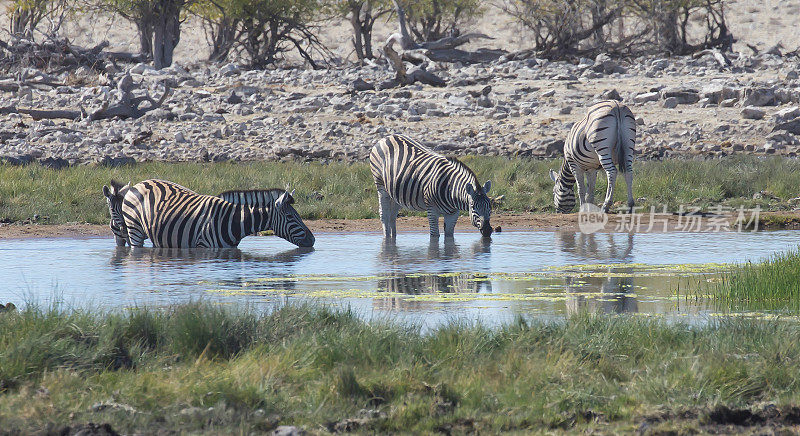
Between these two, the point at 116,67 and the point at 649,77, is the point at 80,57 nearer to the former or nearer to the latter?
the point at 116,67

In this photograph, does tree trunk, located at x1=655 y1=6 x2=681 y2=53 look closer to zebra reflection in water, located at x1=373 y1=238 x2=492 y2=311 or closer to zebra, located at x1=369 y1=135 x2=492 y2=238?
zebra, located at x1=369 y1=135 x2=492 y2=238

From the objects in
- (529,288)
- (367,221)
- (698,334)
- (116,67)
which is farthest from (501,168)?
Result: (116,67)

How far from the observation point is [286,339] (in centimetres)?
653

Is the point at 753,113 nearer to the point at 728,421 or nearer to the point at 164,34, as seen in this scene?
the point at 728,421

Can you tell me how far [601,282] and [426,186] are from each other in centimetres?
381

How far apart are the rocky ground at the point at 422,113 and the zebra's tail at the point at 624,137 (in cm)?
469

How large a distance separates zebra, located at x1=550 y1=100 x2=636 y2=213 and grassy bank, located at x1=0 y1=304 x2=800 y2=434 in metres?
9.17

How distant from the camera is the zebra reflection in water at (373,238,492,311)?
8543 millimetres

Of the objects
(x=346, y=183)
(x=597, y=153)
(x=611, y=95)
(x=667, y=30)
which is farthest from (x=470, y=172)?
(x=667, y=30)

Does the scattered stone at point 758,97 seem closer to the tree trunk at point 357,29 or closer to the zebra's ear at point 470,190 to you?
the zebra's ear at point 470,190

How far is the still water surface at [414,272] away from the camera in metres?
8.40

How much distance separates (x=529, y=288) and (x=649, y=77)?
1895cm

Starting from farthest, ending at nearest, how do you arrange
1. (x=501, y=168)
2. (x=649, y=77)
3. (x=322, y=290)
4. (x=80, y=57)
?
1. (x=80, y=57)
2. (x=649, y=77)
3. (x=501, y=168)
4. (x=322, y=290)

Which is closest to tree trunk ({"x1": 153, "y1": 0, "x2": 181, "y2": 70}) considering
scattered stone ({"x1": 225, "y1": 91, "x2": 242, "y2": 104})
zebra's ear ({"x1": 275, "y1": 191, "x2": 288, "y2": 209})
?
scattered stone ({"x1": 225, "y1": 91, "x2": 242, "y2": 104})
